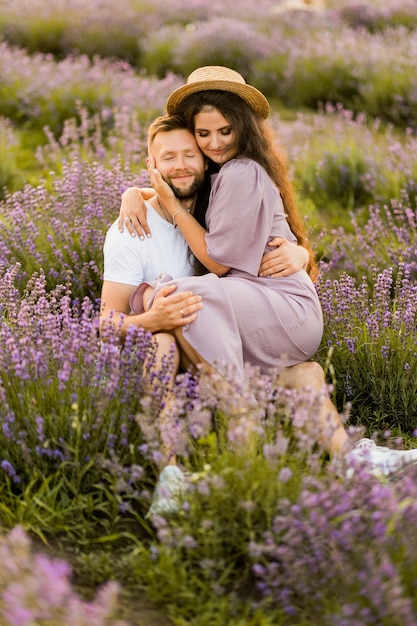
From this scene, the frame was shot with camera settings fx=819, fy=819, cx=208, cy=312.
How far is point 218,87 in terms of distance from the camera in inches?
138

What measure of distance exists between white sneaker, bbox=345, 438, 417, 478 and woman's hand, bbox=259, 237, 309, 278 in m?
0.81

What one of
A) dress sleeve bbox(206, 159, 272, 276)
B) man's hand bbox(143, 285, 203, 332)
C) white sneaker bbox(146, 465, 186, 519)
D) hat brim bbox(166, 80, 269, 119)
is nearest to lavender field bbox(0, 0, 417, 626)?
white sneaker bbox(146, 465, 186, 519)

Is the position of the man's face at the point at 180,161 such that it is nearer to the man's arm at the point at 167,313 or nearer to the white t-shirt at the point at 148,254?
the white t-shirt at the point at 148,254

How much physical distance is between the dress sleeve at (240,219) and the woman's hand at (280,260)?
7 cm

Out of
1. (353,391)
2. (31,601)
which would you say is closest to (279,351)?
(353,391)

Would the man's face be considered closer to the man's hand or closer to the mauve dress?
the mauve dress

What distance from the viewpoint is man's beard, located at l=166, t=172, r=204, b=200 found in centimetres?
352

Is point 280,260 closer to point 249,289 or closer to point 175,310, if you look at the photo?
point 249,289

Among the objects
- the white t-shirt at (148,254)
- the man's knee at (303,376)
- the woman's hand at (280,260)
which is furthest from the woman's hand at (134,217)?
the man's knee at (303,376)

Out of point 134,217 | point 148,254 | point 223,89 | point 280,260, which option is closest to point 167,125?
point 223,89

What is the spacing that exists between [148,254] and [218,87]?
78cm

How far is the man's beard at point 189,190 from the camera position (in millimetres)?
3523

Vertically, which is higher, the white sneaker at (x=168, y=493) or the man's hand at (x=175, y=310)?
the man's hand at (x=175, y=310)

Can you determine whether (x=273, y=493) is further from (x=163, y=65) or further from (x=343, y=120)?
(x=163, y=65)
